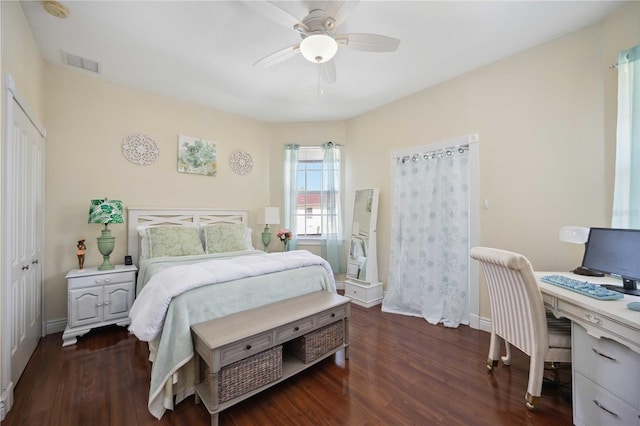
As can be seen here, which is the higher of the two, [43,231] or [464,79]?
[464,79]

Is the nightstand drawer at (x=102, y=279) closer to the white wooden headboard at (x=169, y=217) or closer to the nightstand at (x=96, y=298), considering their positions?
the nightstand at (x=96, y=298)

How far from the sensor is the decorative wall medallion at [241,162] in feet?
13.4

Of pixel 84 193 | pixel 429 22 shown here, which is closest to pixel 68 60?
pixel 84 193

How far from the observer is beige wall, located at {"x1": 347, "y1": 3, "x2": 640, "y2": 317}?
6.93 feet

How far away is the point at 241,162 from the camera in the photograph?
4.17m

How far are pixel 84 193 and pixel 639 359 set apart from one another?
4.64 metres

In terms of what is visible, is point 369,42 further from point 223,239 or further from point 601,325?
point 223,239

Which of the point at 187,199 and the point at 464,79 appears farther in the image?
the point at 187,199

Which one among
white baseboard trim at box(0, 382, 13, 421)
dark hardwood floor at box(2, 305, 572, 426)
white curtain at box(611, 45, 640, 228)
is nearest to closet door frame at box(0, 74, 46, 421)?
white baseboard trim at box(0, 382, 13, 421)

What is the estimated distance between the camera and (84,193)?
9.63 ft

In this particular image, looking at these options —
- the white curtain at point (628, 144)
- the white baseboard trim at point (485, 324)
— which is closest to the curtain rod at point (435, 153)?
the white curtain at point (628, 144)

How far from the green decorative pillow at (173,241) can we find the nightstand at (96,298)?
33 cm

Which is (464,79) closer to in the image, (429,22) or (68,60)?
(429,22)

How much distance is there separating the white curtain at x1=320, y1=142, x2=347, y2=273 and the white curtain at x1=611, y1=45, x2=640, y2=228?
3062mm
